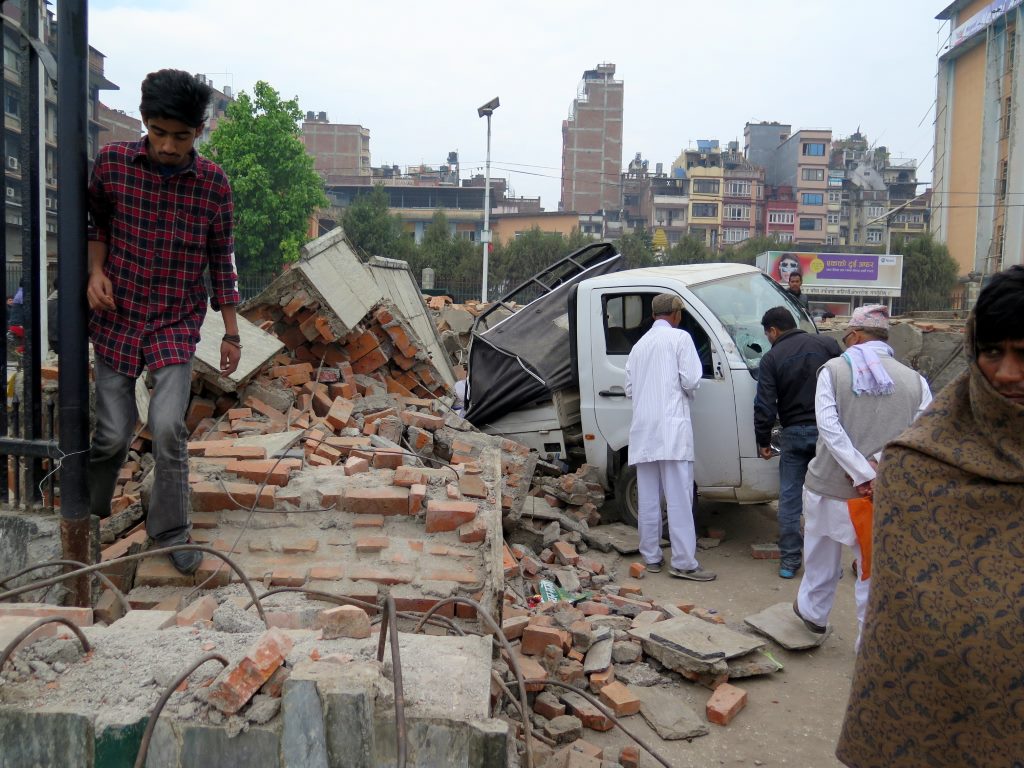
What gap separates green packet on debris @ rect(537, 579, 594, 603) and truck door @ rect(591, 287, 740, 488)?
166cm

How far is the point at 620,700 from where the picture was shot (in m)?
3.77

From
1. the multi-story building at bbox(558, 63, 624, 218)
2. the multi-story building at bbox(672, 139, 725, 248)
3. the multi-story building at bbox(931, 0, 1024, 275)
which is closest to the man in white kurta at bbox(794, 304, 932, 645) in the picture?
the multi-story building at bbox(931, 0, 1024, 275)

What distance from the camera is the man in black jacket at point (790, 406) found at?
5.70 meters

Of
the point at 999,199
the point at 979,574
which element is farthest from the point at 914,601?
the point at 999,199

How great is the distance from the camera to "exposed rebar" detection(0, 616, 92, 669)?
2.04 meters

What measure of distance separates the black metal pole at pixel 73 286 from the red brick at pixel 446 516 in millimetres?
1362

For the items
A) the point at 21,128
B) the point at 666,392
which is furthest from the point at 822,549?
the point at 21,128

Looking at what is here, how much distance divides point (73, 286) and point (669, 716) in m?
3.01

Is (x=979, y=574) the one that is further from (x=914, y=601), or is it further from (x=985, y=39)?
(x=985, y=39)

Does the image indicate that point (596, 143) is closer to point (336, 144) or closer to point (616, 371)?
point (336, 144)

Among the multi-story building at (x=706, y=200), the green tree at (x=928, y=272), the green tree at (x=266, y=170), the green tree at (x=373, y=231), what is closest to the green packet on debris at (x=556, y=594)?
the green tree at (x=266, y=170)

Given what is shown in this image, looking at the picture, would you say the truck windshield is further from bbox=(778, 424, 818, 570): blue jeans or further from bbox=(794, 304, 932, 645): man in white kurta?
bbox=(794, 304, 932, 645): man in white kurta

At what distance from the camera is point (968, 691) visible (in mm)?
1794

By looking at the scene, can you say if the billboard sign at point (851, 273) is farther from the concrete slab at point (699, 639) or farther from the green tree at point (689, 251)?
the concrete slab at point (699, 639)
